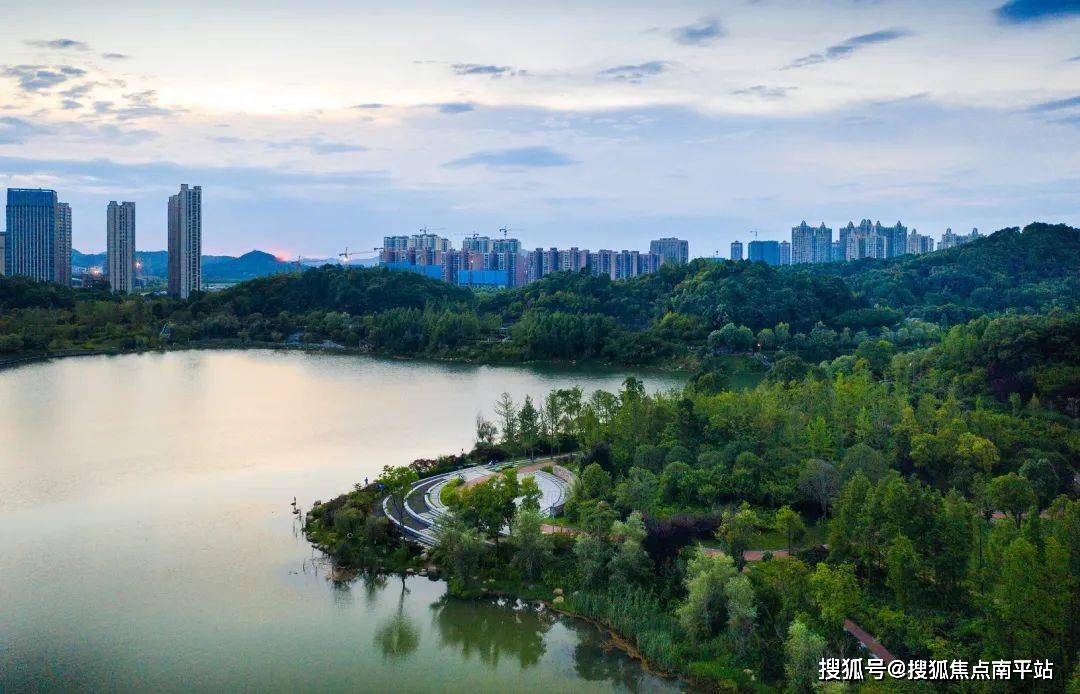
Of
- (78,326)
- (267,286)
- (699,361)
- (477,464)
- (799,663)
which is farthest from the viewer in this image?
(267,286)

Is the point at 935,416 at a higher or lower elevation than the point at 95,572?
higher

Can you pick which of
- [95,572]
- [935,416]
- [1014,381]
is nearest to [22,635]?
[95,572]

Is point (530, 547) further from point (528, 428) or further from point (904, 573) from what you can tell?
point (528, 428)

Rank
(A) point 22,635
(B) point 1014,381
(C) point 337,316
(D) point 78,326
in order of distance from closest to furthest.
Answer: (A) point 22,635 → (B) point 1014,381 → (D) point 78,326 → (C) point 337,316

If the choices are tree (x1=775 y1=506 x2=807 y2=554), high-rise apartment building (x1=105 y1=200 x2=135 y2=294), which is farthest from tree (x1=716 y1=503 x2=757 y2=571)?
high-rise apartment building (x1=105 y1=200 x2=135 y2=294)

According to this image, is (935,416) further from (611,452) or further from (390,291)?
(390,291)

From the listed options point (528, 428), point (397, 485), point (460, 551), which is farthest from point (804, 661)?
point (528, 428)

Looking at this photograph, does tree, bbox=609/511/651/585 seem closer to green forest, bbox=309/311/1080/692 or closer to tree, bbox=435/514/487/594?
green forest, bbox=309/311/1080/692
